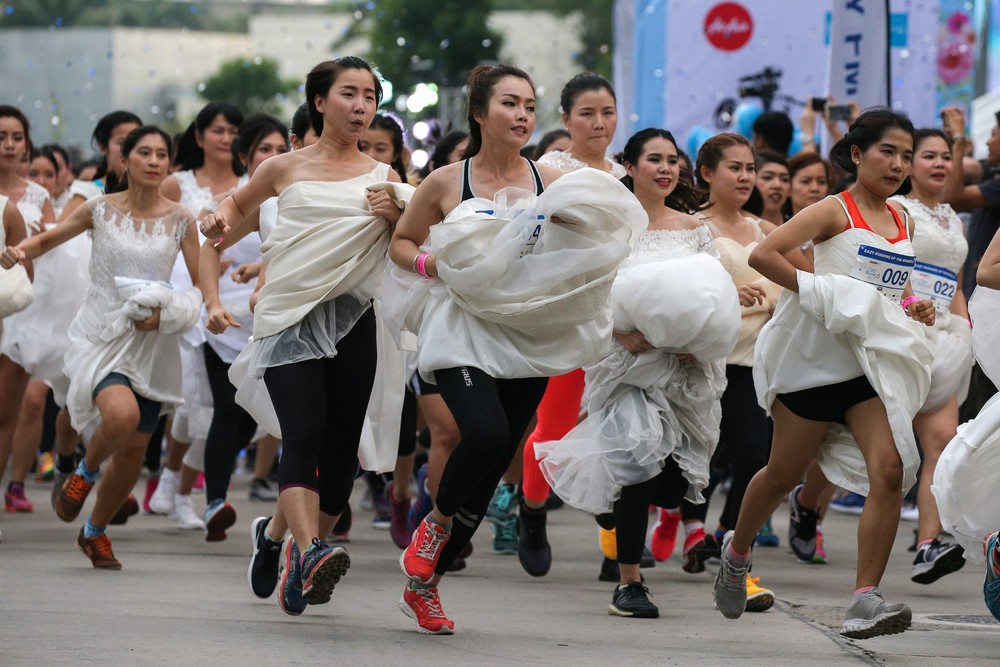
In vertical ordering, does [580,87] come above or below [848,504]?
above

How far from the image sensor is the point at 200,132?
9445 mm

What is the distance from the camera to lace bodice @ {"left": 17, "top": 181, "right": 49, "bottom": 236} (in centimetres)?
930

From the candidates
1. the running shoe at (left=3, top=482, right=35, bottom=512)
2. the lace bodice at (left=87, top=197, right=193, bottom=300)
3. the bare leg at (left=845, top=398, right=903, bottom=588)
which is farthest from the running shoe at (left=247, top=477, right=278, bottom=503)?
the bare leg at (left=845, top=398, right=903, bottom=588)

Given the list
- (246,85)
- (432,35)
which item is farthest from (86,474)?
(246,85)

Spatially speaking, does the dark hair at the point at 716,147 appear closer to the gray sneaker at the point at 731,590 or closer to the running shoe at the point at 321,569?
the gray sneaker at the point at 731,590

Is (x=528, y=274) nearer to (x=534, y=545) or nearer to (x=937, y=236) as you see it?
(x=534, y=545)

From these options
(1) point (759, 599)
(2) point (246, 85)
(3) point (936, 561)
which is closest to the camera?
(1) point (759, 599)

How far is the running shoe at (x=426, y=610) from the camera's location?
5.82m

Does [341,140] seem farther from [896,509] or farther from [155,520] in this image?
[155,520]

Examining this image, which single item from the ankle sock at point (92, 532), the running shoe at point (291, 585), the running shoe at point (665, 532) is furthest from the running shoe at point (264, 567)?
the running shoe at point (665, 532)

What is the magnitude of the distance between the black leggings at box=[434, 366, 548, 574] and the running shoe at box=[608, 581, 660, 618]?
0.94 metres

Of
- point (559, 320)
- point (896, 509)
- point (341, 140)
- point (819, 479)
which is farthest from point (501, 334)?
point (819, 479)

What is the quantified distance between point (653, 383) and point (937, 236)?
200 cm

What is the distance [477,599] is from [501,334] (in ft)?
5.20
